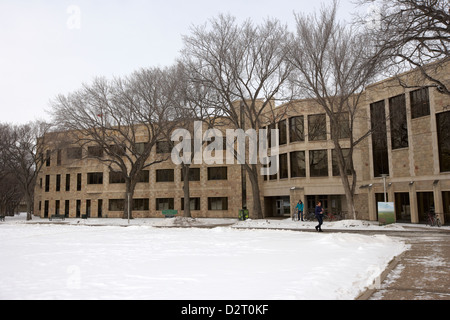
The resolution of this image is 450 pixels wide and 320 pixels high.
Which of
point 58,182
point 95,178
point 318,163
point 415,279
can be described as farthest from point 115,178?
point 415,279

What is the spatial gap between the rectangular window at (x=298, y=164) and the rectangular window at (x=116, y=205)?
23403 millimetres

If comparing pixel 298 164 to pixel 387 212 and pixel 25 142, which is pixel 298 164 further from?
pixel 25 142

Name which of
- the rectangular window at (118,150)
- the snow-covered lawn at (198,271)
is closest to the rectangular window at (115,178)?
the rectangular window at (118,150)

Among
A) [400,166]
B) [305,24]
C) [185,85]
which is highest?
[305,24]

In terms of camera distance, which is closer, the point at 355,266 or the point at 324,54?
the point at 355,266

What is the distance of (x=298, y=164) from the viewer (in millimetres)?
37250

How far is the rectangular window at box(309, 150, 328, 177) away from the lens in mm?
36031

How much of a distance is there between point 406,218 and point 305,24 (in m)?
16.6

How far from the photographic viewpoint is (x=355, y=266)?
9.89 metres
